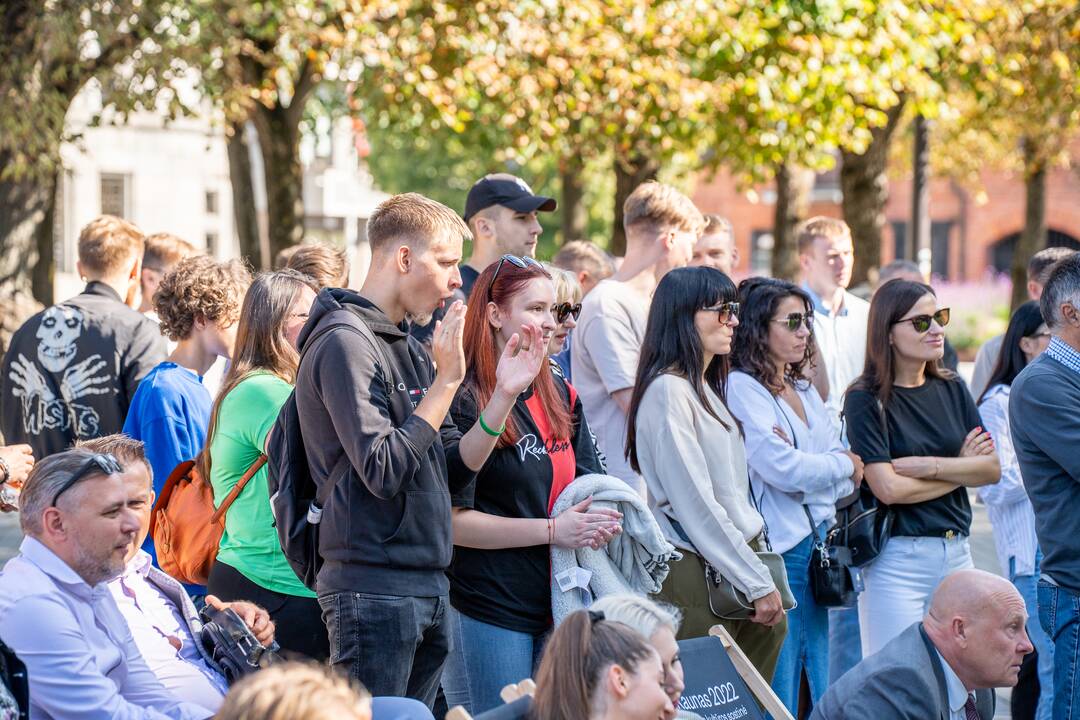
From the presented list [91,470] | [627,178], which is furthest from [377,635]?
[627,178]

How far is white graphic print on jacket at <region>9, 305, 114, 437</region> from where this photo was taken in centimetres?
630

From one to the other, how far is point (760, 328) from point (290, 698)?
3.45 m

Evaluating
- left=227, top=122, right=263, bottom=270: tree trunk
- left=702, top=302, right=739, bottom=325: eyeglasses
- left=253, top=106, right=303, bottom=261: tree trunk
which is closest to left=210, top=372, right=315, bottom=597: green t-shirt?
left=702, top=302, right=739, bottom=325: eyeglasses

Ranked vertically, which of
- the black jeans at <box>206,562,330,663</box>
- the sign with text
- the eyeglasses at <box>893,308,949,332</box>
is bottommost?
the sign with text

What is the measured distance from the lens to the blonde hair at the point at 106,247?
647cm

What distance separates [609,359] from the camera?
233 inches

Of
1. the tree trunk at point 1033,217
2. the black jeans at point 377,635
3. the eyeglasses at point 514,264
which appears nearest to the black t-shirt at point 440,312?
the eyeglasses at point 514,264

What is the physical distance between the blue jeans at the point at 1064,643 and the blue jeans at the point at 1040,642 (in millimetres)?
546

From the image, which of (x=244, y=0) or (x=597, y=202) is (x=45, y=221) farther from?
(x=597, y=202)

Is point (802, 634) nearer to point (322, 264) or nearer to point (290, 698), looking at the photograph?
point (322, 264)

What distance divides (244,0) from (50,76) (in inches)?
78.4

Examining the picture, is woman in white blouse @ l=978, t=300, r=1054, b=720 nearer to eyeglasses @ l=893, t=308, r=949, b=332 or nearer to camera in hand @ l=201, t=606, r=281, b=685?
eyeglasses @ l=893, t=308, r=949, b=332

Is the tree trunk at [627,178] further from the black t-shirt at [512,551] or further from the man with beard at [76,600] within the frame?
the man with beard at [76,600]

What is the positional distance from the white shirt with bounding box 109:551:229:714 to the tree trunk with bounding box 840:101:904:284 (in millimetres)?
13791
